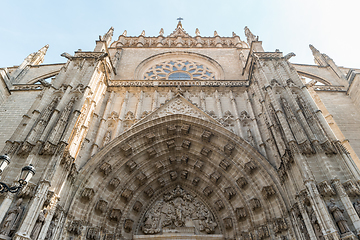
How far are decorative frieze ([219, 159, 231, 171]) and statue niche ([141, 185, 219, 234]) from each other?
195 cm

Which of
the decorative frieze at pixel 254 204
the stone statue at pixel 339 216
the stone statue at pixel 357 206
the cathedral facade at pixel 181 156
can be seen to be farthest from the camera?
the decorative frieze at pixel 254 204

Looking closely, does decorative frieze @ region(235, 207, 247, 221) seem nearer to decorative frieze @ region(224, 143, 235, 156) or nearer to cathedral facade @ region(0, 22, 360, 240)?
cathedral facade @ region(0, 22, 360, 240)

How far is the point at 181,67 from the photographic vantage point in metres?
17.6

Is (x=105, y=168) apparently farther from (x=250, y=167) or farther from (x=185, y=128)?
(x=250, y=167)

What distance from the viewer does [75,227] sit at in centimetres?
801

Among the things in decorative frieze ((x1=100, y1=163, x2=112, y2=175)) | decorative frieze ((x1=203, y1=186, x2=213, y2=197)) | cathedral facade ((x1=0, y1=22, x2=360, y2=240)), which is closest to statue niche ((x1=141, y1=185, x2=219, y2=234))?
cathedral facade ((x1=0, y1=22, x2=360, y2=240))

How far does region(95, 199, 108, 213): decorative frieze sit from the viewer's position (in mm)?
8958

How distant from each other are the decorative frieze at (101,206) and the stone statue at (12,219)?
Answer: 269cm

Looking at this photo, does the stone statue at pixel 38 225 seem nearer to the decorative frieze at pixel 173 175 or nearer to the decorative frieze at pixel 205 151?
the decorative frieze at pixel 173 175

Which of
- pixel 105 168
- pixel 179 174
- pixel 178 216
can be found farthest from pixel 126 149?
pixel 178 216

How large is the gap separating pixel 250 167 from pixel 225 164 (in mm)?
1116

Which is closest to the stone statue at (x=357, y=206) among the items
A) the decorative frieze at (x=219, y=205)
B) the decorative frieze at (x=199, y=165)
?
the decorative frieze at (x=219, y=205)

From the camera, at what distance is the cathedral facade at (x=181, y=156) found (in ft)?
23.5

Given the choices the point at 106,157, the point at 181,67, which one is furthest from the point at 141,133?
the point at 181,67
